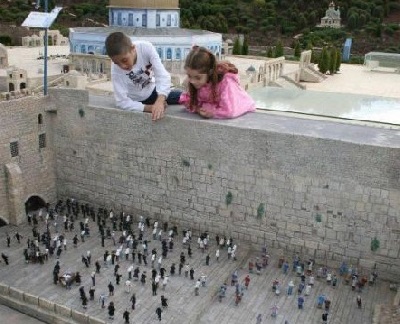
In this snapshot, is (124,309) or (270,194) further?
(270,194)

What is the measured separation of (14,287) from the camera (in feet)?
44.7

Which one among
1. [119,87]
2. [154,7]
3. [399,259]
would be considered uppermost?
[154,7]

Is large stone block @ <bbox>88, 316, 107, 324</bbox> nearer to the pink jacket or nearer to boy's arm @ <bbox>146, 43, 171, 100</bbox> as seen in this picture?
boy's arm @ <bbox>146, 43, 171, 100</bbox>

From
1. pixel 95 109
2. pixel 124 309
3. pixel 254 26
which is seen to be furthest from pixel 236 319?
pixel 254 26

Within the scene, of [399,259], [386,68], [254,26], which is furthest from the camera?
[254,26]

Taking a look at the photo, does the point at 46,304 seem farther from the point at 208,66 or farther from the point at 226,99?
the point at 208,66

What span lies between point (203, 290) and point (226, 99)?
5188 mm

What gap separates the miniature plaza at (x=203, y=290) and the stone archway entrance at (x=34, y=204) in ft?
8.53

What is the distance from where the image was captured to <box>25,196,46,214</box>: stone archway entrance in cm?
1812

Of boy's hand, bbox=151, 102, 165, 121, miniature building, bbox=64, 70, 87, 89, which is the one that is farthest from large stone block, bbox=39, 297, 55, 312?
miniature building, bbox=64, 70, 87, 89

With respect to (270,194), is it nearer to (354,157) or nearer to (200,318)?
(354,157)

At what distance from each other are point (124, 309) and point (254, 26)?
64.6m

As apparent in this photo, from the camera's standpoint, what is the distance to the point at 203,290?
44.2 feet

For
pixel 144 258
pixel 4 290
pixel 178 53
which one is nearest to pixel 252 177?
pixel 144 258
